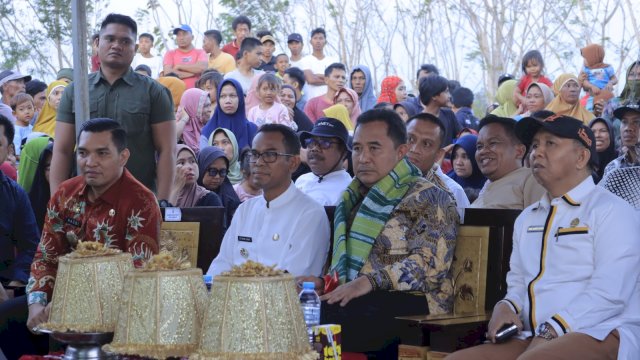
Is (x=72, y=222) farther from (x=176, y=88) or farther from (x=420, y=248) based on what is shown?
(x=176, y=88)

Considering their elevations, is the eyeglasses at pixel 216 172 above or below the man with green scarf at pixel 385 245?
above

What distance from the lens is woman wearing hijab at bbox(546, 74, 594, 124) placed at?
901 centimetres

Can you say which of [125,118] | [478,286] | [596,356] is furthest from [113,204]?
[596,356]

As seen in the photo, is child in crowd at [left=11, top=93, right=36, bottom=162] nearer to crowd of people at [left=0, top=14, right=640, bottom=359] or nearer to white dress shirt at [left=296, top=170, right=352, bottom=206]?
crowd of people at [left=0, top=14, right=640, bottom=359]

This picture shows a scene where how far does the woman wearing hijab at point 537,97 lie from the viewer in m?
9.10

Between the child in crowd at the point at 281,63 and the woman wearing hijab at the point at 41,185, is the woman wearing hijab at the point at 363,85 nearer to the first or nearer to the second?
the child in crowd at the point at 281,63

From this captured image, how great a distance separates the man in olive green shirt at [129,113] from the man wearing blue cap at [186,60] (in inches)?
Answer: 212

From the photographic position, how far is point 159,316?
2.62 m

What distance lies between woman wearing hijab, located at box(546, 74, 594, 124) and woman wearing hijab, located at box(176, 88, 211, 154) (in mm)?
3282

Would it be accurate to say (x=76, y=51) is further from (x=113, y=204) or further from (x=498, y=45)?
(x=498, y=45)

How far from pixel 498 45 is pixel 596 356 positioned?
37.1 feet

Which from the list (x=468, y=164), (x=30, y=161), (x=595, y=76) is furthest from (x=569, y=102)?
(x=30, y=161)

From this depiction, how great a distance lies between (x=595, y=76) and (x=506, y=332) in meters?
6.48

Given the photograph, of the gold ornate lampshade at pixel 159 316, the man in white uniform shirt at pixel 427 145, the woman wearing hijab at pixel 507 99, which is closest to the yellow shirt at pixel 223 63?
the woman wearing hijab at pixel 507 99
